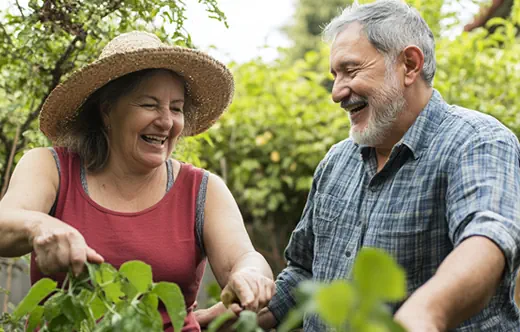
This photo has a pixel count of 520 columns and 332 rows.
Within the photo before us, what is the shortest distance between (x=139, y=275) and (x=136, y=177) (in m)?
0.96

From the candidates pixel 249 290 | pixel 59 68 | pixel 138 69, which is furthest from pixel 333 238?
pixel 59 68

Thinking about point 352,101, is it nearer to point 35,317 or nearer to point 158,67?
point 158,67

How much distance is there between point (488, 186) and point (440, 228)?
0.30m

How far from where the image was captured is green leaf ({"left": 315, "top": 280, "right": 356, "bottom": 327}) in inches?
31.0

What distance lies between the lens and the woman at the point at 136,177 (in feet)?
7.22

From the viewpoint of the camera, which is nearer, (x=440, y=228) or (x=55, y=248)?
(x=55, y=248)

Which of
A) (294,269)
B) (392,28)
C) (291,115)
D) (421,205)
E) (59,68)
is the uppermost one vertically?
(392,28)

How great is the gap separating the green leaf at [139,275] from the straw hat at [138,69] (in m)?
0.92

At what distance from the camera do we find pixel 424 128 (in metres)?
2.19

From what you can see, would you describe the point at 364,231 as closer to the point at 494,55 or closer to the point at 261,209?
the point at 261,209

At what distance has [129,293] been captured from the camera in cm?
141

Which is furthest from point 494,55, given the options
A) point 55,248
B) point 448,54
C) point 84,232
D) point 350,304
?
point 350,304

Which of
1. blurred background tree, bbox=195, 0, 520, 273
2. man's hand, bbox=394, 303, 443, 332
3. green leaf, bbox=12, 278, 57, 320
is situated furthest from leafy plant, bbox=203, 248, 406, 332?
blurred background tree, bbox=195, 0, 520, 273

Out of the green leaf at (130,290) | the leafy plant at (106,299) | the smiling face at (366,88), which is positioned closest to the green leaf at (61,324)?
the leafy plant at (106,299)
